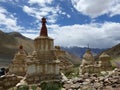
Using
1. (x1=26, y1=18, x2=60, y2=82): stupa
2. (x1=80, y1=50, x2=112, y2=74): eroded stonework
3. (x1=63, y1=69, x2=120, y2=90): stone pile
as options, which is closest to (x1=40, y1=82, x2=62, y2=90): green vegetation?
(x1=63, y1=69, x2=120, y2=90): stone pile

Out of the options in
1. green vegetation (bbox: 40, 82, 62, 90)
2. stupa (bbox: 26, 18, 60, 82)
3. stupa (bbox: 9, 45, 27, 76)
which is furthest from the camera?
stupa (bbox: 9, 45, 27, 76)

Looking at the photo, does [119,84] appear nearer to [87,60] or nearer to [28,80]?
[28,80]

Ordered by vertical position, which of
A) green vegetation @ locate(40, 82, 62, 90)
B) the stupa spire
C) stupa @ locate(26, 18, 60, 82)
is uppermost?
the stupa spire

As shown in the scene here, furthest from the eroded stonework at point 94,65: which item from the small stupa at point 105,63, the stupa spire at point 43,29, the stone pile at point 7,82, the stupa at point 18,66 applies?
the stupa spire at point 43,29

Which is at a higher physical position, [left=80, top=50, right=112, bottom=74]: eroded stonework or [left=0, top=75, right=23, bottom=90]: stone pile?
[left=80, top=50, right=112, bottom=74]: eroded stonework

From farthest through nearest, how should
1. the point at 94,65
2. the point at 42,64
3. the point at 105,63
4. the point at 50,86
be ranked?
the point at 105,63
the point at 94,65
the point at 42,64
the point at 50,86

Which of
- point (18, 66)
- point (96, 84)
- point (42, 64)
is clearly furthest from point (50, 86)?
point (18, 66)

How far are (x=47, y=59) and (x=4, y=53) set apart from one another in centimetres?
15795

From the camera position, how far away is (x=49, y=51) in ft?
87.9

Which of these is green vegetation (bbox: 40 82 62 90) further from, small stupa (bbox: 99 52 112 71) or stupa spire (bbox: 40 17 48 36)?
small stupa (bbox: 99 52 112 71)

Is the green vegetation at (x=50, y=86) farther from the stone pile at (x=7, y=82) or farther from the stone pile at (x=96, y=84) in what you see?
the stone pile at (x=7, y=82)

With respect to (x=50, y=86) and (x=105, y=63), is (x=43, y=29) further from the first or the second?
(x=105, y=63)

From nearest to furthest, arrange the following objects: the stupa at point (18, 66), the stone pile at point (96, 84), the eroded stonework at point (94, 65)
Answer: the stone pile at point (96, 84)
the stupa at point (18, 66)
the eroded stonework at point (94, 65)

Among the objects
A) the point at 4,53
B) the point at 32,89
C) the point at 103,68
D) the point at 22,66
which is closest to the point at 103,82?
the point at 32,89
